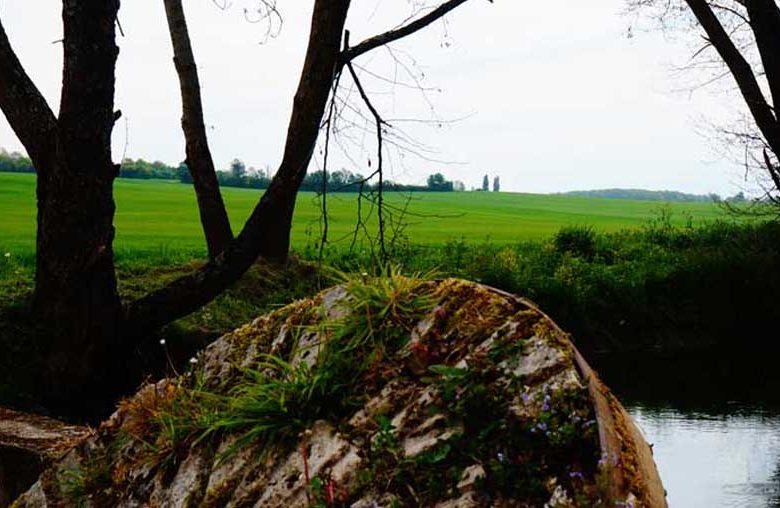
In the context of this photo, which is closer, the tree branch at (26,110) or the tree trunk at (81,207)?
the tree trunk at (81,207)

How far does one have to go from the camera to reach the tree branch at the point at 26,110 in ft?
25.3

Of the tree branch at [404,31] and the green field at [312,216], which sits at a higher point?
the tree branch at [404,31]

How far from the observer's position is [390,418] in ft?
8.59

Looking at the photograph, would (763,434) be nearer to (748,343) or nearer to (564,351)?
(748,343)

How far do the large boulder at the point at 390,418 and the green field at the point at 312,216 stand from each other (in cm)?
944

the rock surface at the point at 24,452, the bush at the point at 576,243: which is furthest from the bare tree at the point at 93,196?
the bush at the point at 576,243

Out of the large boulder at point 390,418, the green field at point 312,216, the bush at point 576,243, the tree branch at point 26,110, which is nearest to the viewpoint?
the large boulder at point 390,418

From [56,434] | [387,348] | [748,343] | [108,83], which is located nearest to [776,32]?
[748,343]

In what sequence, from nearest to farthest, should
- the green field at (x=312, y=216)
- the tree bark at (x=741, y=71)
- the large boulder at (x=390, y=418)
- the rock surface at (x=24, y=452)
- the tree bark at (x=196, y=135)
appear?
the large boulder at (x=390, y=418) < the rock surface at (x=24, y=452) < the tree bark at (x=196, y=135) < the tree bark at (x=741, y=71) < the green field at (x=312, y=216)

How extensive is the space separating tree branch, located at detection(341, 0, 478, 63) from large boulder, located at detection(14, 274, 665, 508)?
188 inches

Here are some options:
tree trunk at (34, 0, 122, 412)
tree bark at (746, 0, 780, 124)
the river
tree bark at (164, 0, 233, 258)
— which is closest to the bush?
the river

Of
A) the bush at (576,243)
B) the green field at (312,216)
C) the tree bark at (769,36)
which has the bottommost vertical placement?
the green field at (312,216)

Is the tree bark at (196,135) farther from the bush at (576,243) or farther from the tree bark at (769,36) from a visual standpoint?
the bush at (576,243)

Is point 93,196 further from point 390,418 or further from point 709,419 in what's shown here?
point 709,419
